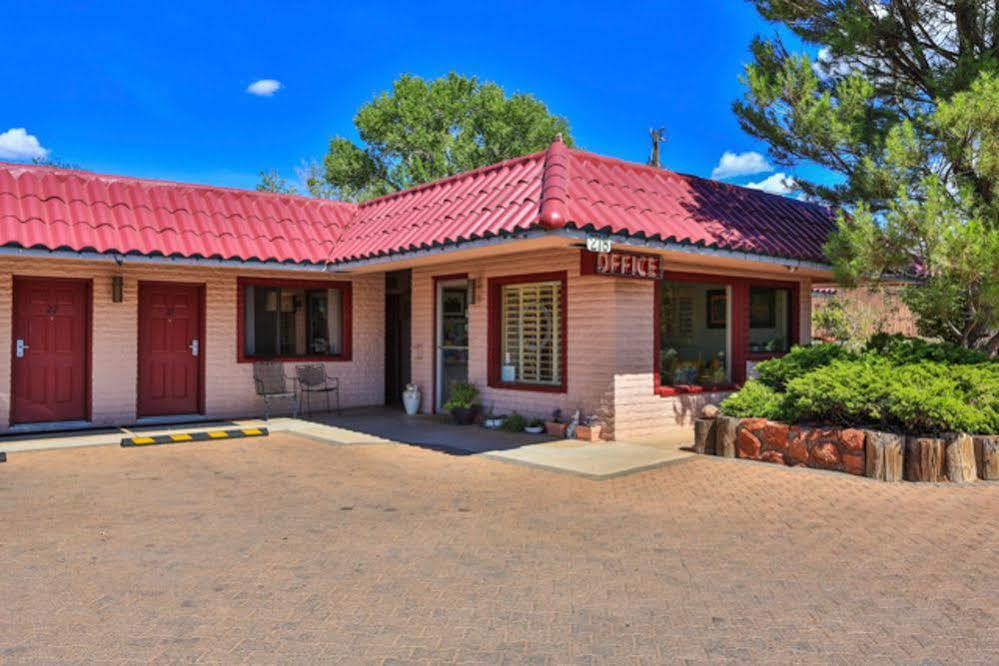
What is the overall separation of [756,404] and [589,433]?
2.25 meters

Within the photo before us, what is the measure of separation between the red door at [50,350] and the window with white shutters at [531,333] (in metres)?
6.44

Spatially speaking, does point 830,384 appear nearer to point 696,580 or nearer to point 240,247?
point 696,580

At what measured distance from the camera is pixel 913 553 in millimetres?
5305

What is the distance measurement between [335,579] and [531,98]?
31.9m

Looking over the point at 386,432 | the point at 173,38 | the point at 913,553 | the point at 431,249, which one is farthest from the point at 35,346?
the point at 173,38

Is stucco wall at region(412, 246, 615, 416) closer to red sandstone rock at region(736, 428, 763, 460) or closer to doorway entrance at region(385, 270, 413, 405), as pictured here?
doorway entrance at region(385, 270, 413, 405)

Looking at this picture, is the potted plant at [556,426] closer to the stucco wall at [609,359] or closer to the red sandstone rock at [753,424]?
the stucco wall at [609,359]

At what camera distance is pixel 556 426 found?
1073 cm

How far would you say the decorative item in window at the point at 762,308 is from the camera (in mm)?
12938

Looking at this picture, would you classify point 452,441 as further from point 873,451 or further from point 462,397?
point 873,451

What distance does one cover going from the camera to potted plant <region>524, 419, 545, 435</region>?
11.0 metres

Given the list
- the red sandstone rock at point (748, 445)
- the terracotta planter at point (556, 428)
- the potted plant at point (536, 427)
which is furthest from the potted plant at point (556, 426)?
the red sandstone rock at point (748, 445)

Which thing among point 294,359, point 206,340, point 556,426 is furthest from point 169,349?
point 556,426

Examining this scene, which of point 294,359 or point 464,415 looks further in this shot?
point 294,359
